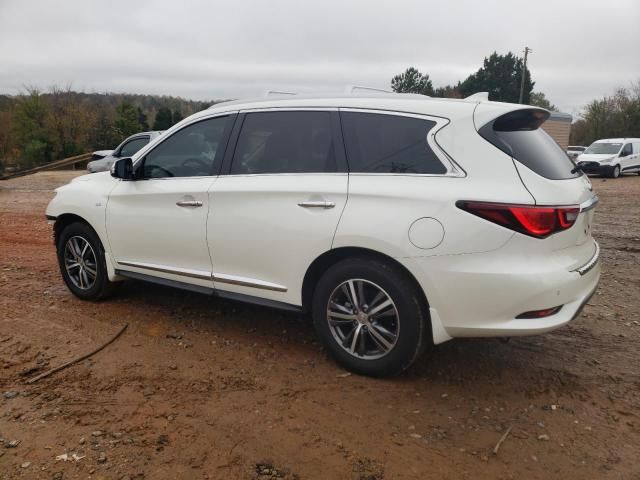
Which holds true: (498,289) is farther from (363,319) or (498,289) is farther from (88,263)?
(88,263)

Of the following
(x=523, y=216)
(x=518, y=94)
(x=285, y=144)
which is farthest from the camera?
(x=518, y=94)

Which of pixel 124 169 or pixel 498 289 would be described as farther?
pixel 124 169

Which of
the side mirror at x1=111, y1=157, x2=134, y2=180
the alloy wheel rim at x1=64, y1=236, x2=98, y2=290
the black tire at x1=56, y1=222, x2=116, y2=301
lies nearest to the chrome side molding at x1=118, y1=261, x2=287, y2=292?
the black tire at x1=56, y1=222, x2=116, y2=301

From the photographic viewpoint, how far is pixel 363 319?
11.6 feet

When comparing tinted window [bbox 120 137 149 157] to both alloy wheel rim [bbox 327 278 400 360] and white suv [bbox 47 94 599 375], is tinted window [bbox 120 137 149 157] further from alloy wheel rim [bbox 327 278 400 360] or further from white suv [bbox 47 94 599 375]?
alloy wheel rim [bbox 327 278 400 360]

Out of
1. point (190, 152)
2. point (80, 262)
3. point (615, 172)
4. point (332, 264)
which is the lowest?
point (615, 172)

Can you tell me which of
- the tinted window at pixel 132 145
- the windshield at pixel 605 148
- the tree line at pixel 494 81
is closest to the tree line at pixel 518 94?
the tree line at pixel 494 81

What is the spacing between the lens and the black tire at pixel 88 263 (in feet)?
16.1

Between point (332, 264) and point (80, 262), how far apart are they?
8.97 feet

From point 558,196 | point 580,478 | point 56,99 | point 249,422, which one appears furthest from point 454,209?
point 56,99

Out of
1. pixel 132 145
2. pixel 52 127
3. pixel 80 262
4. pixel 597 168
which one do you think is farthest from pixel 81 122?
pixel 80 262

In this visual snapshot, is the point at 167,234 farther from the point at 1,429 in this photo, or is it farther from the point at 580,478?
the point at 580,478

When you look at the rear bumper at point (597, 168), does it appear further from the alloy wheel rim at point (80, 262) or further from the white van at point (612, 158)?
the alloy wheel rim at point (80, 262)

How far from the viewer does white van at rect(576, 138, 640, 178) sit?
22844 millimetres
